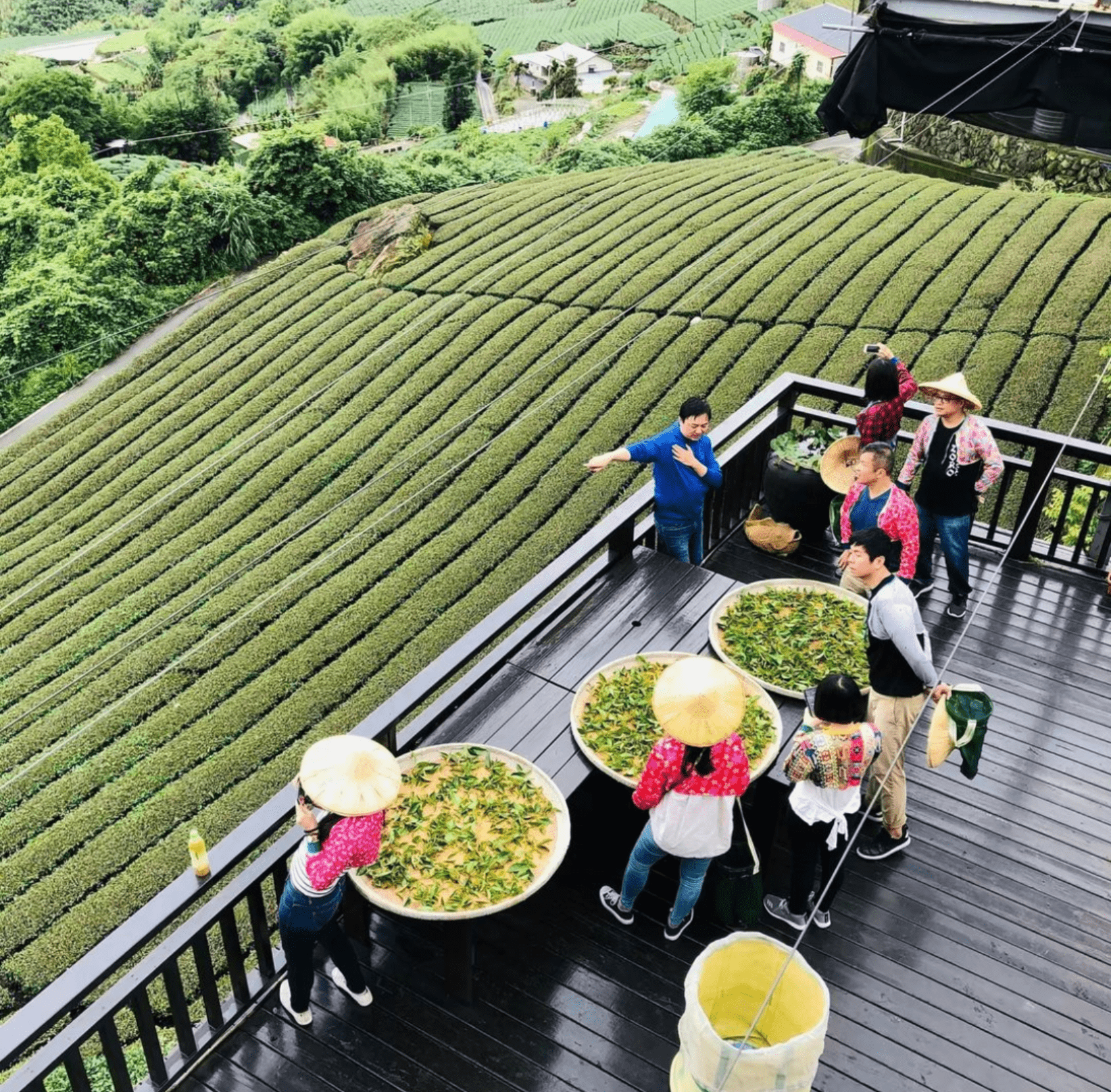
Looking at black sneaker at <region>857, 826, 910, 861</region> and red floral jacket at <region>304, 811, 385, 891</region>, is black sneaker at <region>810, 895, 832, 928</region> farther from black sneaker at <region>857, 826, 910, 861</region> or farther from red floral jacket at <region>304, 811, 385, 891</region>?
red floral jacket at <region>304, 811, 385, 891</region>

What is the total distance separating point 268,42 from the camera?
226 feet

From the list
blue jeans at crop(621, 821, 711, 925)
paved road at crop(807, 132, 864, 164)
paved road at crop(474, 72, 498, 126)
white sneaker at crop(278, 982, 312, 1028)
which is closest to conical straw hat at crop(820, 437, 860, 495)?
blue jeans at crop(621, 821, 711, 925)

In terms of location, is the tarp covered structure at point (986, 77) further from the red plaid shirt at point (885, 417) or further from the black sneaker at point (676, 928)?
the black sneaker at point (676, 928)

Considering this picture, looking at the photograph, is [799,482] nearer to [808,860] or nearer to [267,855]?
[808,860]

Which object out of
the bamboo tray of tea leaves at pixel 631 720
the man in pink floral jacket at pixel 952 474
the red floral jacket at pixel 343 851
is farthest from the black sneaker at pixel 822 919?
the man in pink floral jacket at pixel 952 474

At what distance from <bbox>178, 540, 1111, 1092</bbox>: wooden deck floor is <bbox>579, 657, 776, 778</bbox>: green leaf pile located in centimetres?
15

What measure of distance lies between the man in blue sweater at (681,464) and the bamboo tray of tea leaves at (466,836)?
2.03 m

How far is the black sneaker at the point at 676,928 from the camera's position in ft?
14.3

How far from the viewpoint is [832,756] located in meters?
3.86

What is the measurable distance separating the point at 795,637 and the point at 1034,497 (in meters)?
2.13

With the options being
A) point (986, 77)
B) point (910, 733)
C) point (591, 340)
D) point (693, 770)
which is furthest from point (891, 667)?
point (591, 340)

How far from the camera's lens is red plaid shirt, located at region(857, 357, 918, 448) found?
617 centimetres

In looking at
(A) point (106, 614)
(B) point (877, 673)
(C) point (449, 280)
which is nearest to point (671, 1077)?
(B) point (877, 673)

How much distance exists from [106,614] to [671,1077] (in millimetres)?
9608
